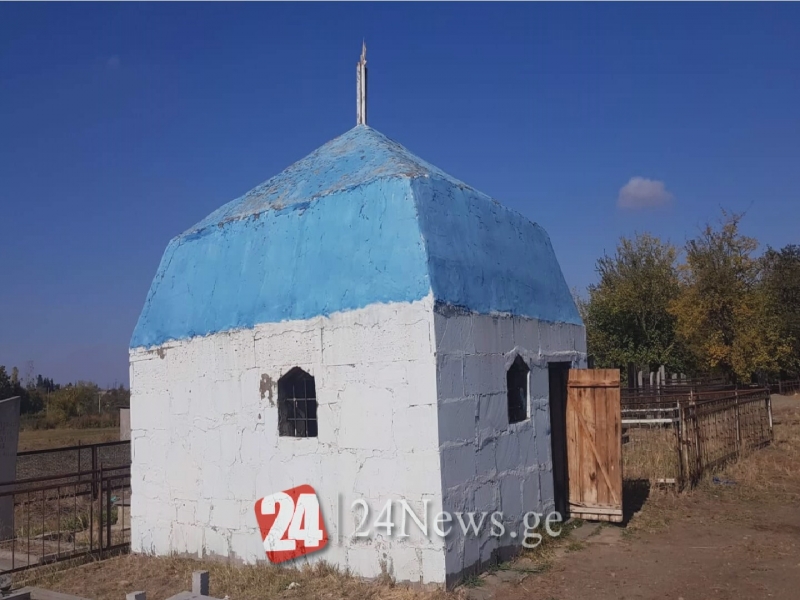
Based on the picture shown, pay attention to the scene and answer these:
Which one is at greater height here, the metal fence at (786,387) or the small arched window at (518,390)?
the small arched window at (518,390)

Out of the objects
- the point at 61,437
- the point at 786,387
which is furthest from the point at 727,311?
the point at 61,437

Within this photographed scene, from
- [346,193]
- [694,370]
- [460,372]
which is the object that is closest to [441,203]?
[346,193]

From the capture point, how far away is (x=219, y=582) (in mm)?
7539

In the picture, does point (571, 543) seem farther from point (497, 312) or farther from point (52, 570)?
point (52, 570)

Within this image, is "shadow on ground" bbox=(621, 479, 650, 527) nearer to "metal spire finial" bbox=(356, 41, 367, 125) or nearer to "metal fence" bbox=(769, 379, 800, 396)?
"metal spire finial" bbox=(356, 41, 367, 125)

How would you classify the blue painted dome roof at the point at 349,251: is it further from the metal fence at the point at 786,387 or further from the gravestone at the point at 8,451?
the metal fence at the point at 786,387

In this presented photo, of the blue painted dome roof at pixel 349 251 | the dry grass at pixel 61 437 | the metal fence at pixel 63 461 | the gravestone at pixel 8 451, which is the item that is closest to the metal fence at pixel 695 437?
the blue painted dome roof at pixel 349 251

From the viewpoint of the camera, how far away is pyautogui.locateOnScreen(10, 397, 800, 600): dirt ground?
6.88 metres

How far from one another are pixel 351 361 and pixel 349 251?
1.23 metres

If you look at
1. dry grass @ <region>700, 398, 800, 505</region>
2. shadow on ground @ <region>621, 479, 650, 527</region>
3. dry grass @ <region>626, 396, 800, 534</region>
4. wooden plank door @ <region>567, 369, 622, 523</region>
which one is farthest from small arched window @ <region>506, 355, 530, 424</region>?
dry grass @ <region>700, 398, 800, 505</region>

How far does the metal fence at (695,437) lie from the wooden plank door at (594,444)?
247 cm

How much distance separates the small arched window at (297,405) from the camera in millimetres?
8000

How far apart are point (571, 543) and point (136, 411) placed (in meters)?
5.99

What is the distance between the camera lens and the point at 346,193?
26.3 feet
